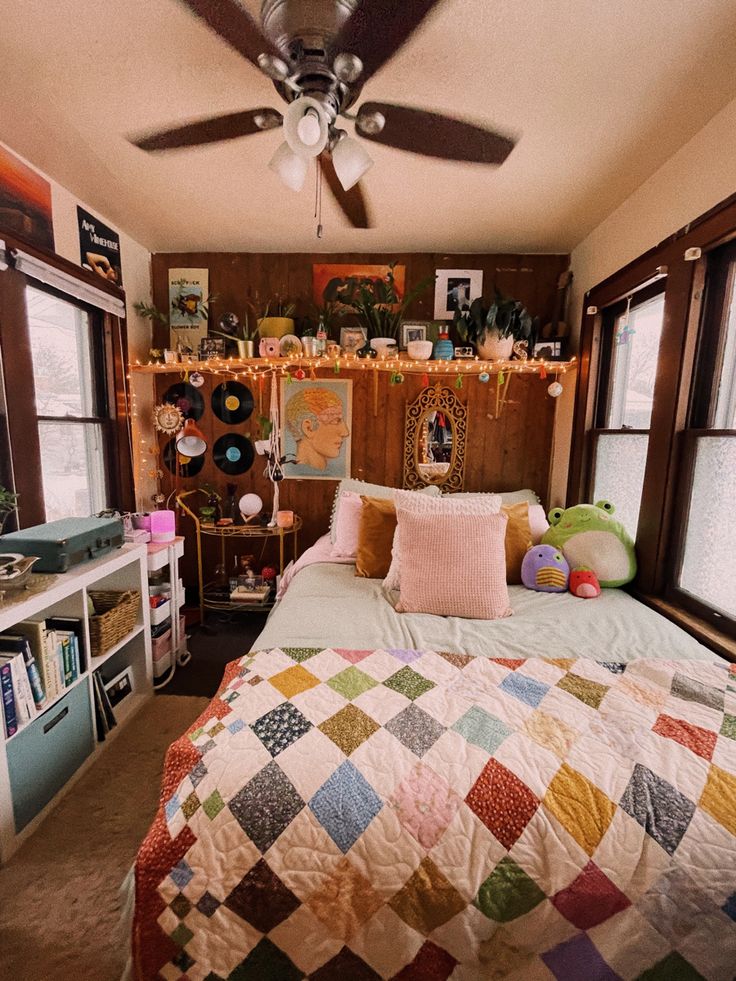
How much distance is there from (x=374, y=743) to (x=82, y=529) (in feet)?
4.63

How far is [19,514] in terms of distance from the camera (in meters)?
1.81

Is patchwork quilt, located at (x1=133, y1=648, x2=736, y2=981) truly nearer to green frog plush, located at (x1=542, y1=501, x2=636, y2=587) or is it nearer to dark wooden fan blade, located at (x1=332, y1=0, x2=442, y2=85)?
green frog plush, located at (x1=542, y1=501, x2=636, y2=587)

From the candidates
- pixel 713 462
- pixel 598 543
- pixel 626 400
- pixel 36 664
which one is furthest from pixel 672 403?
pixel 36 664

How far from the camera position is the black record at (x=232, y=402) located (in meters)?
2.80

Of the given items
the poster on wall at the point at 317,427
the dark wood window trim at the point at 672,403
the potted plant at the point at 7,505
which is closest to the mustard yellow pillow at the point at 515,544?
the dark wood window trim at the point at 672,403

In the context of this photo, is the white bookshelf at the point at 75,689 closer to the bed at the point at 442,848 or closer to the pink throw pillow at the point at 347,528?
the bed at the point at 442,848

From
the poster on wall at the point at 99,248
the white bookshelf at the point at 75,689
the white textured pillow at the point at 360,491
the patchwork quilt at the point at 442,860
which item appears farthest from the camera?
the white textured pillow at the point at 360,491

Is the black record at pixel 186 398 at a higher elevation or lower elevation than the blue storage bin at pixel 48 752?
higher

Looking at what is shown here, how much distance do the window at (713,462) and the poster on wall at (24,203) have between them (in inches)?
110

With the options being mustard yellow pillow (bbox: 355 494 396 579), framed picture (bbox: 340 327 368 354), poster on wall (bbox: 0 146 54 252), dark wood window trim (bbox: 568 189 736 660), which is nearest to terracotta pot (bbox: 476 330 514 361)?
dark wood window trim (bbox: 568 189 736 660)

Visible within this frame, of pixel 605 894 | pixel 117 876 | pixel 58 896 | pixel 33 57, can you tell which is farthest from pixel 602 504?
pixel 33 57

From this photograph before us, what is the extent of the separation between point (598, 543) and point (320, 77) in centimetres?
197

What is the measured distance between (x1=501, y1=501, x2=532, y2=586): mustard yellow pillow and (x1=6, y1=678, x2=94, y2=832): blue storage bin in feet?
6.06

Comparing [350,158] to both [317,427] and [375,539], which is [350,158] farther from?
[317,427]
